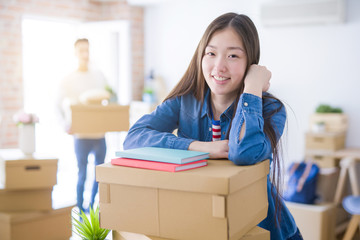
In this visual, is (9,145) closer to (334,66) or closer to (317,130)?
(317,130)

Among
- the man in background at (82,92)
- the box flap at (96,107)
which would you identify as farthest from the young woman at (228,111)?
the man in background at (82,92)

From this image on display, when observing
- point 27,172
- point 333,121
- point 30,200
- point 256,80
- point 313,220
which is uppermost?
point 256,80

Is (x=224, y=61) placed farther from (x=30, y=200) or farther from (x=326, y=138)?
(x=326, y=138)

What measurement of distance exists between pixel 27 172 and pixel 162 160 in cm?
164

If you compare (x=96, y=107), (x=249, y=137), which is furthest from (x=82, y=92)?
(x=249, y=137)

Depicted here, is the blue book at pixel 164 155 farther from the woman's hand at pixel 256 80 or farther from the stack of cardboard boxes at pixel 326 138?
the stack of cardboard boxes at pixel 326 138

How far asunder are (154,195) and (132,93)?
4732 millimetres

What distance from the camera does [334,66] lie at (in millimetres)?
4254

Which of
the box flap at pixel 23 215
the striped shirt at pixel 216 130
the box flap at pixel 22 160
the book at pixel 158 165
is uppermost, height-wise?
the striped shirt at pixel 216 130

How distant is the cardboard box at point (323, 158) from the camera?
3.77 meters

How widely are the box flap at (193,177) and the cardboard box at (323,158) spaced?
295cm

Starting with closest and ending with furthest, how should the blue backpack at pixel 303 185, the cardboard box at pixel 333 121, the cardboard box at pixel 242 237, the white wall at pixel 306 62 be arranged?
the cardboard box at pixel 242 237, the blue backpack at pixel 303 185, the cardboard box at pixel 333 121, the white wall at pixel 306 62

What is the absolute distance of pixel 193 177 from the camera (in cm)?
91

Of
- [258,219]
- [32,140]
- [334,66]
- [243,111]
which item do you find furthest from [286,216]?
[334,66]
